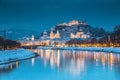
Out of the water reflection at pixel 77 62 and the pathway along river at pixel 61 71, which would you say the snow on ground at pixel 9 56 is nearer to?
the pathway along river at pixel 61 71

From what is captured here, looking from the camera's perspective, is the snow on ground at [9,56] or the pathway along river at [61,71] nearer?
the pathway along river at [61,71]

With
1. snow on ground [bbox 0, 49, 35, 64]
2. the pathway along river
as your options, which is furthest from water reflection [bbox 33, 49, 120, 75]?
snow on ground [bbox 0, 49, 35, 64]

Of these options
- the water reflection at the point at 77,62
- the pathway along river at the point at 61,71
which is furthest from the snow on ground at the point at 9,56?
the water reflection at the point at 77,62

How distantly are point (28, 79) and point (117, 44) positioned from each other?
88.8 m

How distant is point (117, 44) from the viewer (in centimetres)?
10794

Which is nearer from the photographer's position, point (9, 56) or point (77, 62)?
point (77, 62)

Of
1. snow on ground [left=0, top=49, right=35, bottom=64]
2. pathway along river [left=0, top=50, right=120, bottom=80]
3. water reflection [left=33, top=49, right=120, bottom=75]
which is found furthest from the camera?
snow on ground [left=0, top=49, right=35, bottom=64]

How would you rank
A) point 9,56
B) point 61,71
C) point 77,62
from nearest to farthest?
point 61,71, point 77,62, point 9,56

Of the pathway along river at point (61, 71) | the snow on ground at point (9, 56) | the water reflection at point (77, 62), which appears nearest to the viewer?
the pathway along river at point (61, 71)

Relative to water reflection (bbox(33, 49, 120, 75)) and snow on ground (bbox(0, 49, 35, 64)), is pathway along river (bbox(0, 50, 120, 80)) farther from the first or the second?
snow on ground (bbox(0, 49, 35, 64))

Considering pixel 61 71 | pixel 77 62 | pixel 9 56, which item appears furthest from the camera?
pixel 9 56

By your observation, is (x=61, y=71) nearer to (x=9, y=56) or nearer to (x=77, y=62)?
(x=77, y=62)

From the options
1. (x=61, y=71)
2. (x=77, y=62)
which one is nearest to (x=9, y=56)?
(x=77, y=62)

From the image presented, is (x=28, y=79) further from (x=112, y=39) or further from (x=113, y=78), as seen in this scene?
(x=112, y=39)
